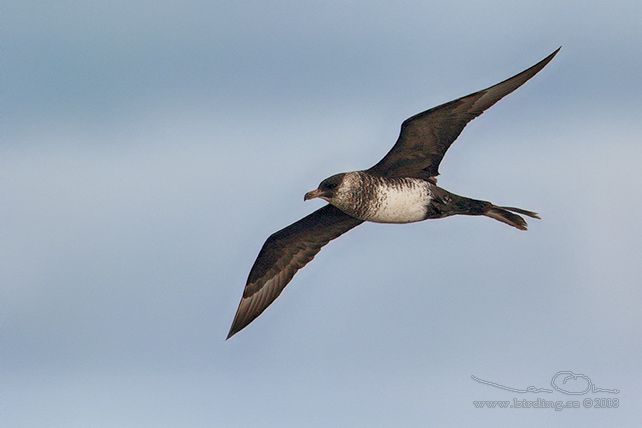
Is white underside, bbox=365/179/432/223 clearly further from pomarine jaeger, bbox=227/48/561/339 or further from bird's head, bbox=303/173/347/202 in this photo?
bird's head, bbox=303/173/347/202

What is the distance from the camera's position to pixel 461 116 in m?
11.9

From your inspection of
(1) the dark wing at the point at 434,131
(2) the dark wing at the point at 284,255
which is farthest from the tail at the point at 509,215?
(2) the dark wing at the point at 284,255

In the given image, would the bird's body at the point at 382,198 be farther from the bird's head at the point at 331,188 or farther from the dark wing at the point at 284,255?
the dark wing at the point at 284,255

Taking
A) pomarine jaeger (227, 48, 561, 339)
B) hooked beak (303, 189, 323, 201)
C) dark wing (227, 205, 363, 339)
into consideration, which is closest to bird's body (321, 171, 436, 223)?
pomarine jaeger (227, 48, 561, 339)

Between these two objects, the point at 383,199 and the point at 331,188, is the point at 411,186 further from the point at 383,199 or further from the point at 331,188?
the point at 331,188

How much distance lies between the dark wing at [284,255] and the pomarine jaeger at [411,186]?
2 centimetres

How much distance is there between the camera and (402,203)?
465 inches

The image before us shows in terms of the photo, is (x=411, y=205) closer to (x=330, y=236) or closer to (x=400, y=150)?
(x=400, y=150)

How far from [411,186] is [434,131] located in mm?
798

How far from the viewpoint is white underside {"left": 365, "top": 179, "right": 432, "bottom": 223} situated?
464 inches

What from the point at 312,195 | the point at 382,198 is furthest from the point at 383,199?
the point at 312,195

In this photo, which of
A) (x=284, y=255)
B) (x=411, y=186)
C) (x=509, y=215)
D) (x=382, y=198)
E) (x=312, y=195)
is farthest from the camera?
(x=284, y=255)

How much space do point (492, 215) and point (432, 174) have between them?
41.2 inches

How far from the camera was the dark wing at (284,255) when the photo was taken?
12.8m
